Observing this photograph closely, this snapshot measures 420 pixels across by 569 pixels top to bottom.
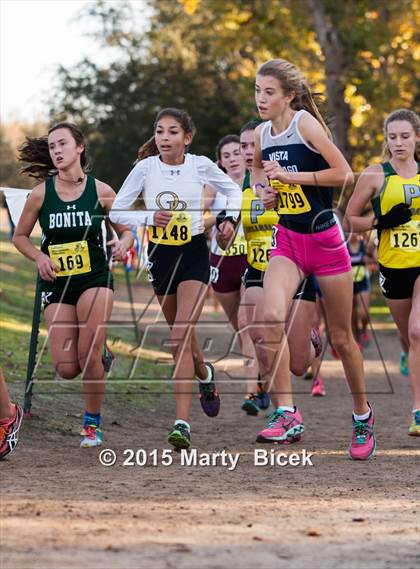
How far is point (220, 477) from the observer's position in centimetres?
707

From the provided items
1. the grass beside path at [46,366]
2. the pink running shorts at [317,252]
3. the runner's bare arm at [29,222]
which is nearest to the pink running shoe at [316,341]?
the grass beside path at [46,366]

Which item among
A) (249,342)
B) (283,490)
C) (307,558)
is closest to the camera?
(307,558)

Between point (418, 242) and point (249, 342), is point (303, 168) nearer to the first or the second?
point (418, 242)

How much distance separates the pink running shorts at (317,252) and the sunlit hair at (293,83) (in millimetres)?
668

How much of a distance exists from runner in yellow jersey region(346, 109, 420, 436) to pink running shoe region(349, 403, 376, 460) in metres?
0.96

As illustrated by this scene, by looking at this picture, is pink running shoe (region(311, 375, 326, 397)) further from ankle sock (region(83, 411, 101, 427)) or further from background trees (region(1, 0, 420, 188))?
background trees (region(1, 0, 420, 188))

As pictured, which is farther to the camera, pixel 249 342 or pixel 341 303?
pixel 249 342

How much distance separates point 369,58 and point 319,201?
24.1m

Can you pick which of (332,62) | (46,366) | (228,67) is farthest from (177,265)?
(228,67)

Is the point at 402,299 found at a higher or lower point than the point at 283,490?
higher

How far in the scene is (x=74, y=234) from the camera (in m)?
8.35

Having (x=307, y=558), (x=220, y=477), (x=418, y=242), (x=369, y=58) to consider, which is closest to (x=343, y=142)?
(x=369, y=58)

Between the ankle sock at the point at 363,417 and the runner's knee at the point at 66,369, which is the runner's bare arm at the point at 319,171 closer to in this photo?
the ankle sock at the point at 363,417

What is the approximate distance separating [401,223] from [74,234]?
7.90 ft
